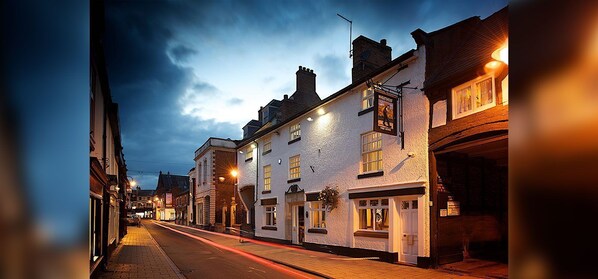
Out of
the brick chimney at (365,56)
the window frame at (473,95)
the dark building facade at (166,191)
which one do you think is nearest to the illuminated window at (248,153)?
the brick chimney at (365,56)

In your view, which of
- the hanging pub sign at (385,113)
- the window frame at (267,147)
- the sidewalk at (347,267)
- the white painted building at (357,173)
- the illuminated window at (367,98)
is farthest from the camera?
the window frame at (267,147)

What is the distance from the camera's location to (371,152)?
43.9 ft

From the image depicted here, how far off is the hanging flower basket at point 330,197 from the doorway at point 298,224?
152 inches

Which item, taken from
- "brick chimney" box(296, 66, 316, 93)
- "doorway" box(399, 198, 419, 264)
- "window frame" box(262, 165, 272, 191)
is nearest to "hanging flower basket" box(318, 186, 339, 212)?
"doorway" box(399, 198, 419, 264)

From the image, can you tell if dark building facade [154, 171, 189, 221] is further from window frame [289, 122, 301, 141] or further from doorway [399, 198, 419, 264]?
doorway [399, 198, 419, 264]

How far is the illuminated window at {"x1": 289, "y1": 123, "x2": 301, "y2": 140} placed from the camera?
18950 millimetres

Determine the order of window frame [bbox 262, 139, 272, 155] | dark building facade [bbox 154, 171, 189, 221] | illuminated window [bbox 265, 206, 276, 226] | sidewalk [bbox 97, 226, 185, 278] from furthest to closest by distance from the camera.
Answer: dark building facade [bbox 154, 171, 189, 221] → window frame [bbox 262, 139, 272, 155] → illuminated window [bbox 265, 206, 276, 226] → sidewalk [bbox 97, 226, 185, 278]

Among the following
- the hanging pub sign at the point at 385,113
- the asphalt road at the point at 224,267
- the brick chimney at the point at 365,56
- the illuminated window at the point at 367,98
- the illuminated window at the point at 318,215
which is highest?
the brick chimney at the point at 365,56

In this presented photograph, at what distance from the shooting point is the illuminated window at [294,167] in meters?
18.7

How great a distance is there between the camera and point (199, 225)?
39.7 metres

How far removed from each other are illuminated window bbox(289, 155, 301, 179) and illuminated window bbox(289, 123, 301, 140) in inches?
48.4

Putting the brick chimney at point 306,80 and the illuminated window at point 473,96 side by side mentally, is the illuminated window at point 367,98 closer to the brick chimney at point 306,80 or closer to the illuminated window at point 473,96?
the illuminated window at point 473,96
